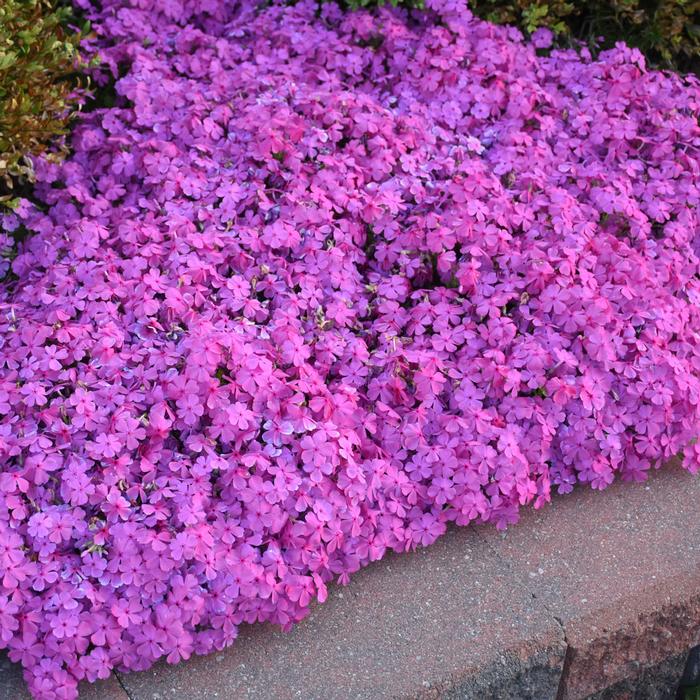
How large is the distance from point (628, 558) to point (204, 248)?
1378 millimetres

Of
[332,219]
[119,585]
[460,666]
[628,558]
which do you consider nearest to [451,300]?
[332,219]

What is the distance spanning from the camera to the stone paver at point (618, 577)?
2.44 m

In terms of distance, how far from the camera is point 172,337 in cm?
258

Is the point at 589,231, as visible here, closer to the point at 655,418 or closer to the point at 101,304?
the point at 655,418

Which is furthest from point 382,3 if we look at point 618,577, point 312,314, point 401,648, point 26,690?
point 26,690

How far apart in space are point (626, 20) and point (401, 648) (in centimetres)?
286

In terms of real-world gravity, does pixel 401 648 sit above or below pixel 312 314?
below

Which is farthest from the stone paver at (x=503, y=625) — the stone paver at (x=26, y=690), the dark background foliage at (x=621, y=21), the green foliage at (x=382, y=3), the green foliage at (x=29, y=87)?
the dark background foliage at (x=621, y=21)

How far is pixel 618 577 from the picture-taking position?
8.27ft

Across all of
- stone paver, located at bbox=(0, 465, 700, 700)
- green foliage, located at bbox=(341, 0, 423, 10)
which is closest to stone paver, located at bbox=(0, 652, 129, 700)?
stone paver, located at bbox=(0, 465, 700, 700)

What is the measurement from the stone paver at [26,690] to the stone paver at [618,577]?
3.21 feet

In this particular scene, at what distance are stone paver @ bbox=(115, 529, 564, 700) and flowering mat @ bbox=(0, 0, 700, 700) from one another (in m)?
0.08

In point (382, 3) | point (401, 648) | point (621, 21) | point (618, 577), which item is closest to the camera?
point (401, 648)

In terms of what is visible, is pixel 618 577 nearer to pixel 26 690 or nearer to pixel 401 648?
pixel 401 648
